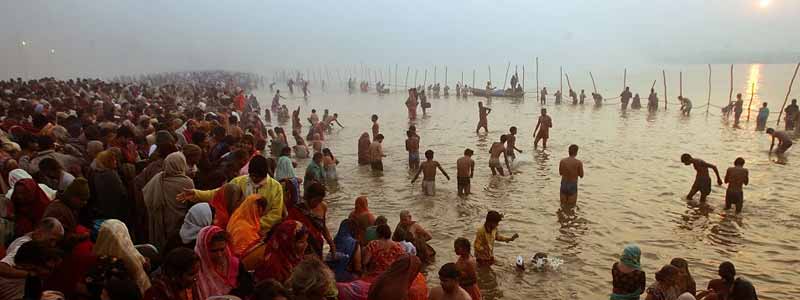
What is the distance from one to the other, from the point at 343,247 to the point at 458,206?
5.68 metres

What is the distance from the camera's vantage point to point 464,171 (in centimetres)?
1018

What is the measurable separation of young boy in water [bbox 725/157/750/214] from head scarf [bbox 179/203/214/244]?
28.7 feet

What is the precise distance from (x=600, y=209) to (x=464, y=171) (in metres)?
→ 2.63

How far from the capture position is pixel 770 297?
6152 millimetres

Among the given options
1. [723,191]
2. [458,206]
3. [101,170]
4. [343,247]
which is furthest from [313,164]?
[723,191]

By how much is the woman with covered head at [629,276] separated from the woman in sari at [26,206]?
199 inches

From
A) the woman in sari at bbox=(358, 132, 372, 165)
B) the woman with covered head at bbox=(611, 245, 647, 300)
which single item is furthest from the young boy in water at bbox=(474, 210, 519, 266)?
the woman in sari at bbox=(358, 132, 372, 165)

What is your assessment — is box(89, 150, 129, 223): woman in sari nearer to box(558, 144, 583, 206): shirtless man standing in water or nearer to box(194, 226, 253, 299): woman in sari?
box(194, 226, 253, 299): woman in sari

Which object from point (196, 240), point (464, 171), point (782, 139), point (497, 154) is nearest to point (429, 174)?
point (464, 171)

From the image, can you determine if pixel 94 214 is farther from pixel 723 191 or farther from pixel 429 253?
pixel 723 191

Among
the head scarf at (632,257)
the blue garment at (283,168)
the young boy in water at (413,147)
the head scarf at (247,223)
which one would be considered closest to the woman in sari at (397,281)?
the head scarf at (247,223)

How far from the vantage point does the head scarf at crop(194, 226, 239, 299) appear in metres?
3.37

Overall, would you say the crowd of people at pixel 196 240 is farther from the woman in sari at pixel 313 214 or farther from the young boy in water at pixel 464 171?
the young boy in water at pixel 464 171

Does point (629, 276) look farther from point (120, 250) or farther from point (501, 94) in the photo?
point (501, 94)
